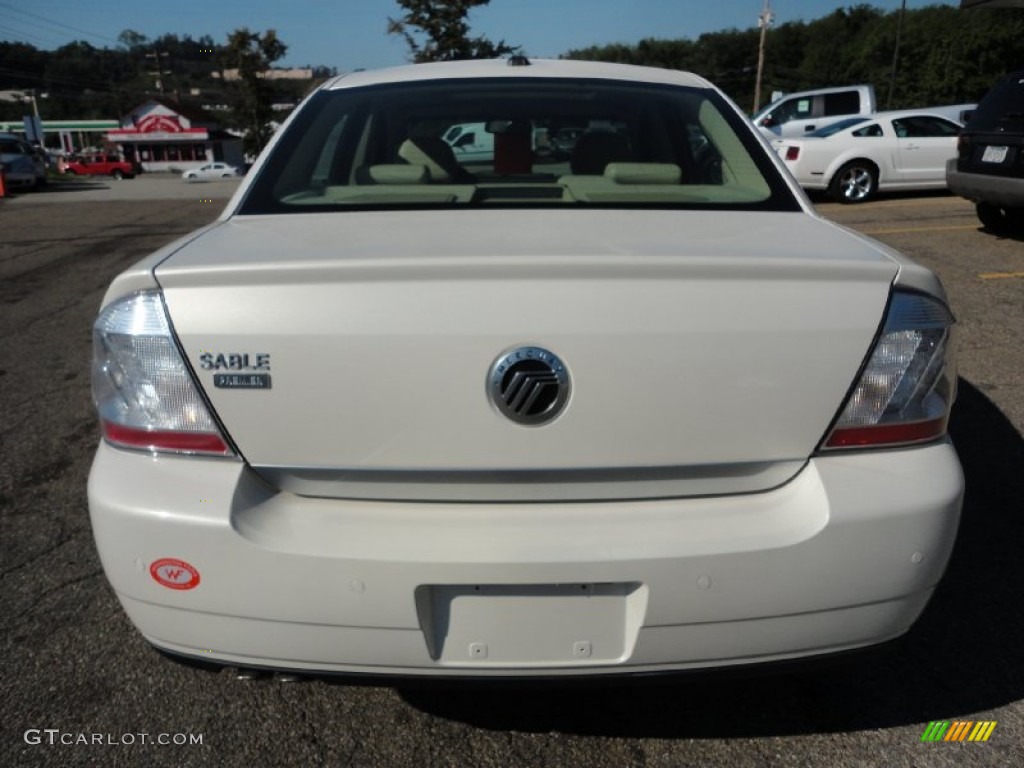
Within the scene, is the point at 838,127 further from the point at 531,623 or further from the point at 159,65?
the point at 159,65

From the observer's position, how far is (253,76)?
51.8 metres

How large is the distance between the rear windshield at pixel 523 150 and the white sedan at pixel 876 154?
10157 mm

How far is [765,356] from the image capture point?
154 cm

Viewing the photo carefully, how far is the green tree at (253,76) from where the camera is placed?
2018 inches

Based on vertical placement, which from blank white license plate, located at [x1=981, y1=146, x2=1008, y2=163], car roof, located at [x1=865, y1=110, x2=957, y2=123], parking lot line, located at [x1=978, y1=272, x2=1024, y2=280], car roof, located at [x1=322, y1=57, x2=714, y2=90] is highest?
car roof, located at [x1=322, y1=57, x2=714, y2=90]

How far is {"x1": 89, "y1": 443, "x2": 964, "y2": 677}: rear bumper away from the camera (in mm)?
1552

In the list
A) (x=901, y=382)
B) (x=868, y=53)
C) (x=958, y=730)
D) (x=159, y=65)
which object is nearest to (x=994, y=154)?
(x=958, y=730)

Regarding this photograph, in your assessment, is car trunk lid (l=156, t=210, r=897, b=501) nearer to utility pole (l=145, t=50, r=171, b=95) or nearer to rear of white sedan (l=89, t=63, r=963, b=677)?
rear of white sedan (l=89, t=63, r=963, b=677)

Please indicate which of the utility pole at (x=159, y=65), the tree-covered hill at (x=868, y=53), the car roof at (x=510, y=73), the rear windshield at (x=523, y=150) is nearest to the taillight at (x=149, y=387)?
the rear windshield at (x=523, y=150)

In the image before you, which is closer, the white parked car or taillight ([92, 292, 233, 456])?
taillight ([92, 292, 233, 456])

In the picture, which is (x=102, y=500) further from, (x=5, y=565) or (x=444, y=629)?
(x=5, y=565)

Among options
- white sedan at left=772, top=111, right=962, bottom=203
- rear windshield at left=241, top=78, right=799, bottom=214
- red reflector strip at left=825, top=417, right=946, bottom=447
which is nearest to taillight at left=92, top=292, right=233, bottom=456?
rear windshield at left=241, top=78, right=799, bottom=214

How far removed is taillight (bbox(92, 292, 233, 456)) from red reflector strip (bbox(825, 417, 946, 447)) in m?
1.20

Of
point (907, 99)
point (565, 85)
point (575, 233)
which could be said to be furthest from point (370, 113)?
point (907, 99)
